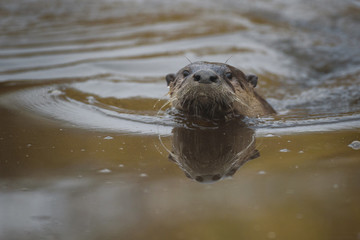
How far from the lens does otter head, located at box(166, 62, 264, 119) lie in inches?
125

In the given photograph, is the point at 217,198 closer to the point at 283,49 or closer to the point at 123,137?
the point at 123,137

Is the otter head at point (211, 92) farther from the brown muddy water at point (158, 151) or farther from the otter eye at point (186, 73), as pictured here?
the brown muddy water at point (158, 151)

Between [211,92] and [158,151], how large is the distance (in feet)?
2.05

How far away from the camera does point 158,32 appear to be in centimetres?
757

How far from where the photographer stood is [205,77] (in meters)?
3.13

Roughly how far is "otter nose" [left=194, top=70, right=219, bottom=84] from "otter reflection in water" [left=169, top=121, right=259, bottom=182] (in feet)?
1.07

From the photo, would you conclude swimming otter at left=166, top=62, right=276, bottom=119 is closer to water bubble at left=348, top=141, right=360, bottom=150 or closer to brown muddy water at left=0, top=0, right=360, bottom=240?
brown muddy water at left=0, top=0, right=360, bottom=240

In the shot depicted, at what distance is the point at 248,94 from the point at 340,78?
2.91m

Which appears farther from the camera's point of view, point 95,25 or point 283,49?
point 95,25

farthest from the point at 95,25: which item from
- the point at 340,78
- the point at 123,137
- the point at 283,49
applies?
the point at 123,137

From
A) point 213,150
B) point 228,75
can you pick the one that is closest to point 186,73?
point 228,75

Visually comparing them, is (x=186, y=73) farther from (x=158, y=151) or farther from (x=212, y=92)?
(x=158, y=151)

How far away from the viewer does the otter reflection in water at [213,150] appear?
95.9 inches

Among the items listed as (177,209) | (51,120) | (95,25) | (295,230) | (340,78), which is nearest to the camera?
(295,230)
